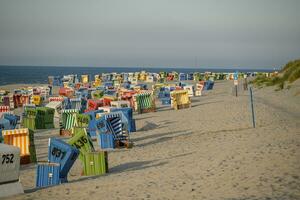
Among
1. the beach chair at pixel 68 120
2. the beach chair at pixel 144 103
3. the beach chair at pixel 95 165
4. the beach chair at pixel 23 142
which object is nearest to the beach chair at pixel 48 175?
the beach chair at pixel 95 165

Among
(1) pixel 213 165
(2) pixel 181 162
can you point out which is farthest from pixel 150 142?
(1) pixel 213 165

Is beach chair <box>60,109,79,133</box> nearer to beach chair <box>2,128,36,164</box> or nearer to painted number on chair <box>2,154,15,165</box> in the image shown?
beach chair <box>2,128,36,164</box>

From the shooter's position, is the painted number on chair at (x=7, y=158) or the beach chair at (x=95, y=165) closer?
the painted number on chair at (x=7, y=158)

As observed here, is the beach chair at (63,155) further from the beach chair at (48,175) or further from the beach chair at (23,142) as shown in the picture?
the beach chair at (23,142)

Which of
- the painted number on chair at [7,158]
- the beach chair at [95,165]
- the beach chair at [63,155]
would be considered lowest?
the beach chair at [95,165]

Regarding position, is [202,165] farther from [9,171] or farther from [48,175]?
[9,171]

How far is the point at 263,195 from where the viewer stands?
326 inches

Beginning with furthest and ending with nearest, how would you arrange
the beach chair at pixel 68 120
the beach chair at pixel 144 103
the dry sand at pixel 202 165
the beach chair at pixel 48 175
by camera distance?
the beach chair at pixel 144 103
the beach chair at pixel 68 120
the beach chair at pixel 48 175
the dry sand at pixel 202 165

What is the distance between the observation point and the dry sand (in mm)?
9055

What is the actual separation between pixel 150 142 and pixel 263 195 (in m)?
9.42

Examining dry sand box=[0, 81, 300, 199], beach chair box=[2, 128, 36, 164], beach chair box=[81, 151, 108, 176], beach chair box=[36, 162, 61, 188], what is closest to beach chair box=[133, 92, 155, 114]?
dry sand box=[0, 81, 300, 199]

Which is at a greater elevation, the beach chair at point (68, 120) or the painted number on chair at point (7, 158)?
the painted number on chair at point (7, 158)

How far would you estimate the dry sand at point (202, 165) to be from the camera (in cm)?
905

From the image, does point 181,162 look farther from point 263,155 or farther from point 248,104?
point 248,104
